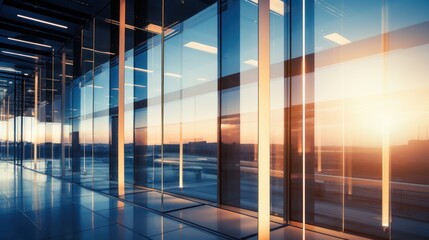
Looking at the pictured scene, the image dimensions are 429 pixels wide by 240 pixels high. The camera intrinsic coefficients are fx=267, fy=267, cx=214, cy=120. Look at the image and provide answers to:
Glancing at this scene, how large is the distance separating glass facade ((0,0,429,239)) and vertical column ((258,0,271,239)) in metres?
0.59

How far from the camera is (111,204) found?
5172mm

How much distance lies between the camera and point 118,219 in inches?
163

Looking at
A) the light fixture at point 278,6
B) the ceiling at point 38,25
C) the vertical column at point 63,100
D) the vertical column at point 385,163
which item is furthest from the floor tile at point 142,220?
the vertical column at point 63,100

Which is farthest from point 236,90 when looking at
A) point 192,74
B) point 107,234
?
point 107,234

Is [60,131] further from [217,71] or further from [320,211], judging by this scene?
[320,211]

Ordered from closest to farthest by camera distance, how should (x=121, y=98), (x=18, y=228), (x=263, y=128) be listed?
(x=263, y=128) → (x=18, y=228) → (x=121, y=98)

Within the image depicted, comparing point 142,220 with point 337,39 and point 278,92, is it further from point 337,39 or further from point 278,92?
point 337,39

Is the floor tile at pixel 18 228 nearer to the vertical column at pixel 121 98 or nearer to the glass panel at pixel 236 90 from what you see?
the vertical column at pixel 121 98

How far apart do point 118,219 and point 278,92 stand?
123 inches

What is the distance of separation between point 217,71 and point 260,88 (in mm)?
3085

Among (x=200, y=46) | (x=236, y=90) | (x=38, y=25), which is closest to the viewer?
(x=236, y=90)

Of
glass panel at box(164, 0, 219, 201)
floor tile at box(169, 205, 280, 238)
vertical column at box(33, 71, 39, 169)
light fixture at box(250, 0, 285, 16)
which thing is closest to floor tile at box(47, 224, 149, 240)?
floor tile at box(169, 205, 280, 238)

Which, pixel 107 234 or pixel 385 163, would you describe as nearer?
pixel 385 163

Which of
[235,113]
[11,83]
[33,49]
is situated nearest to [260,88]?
[235,113]
